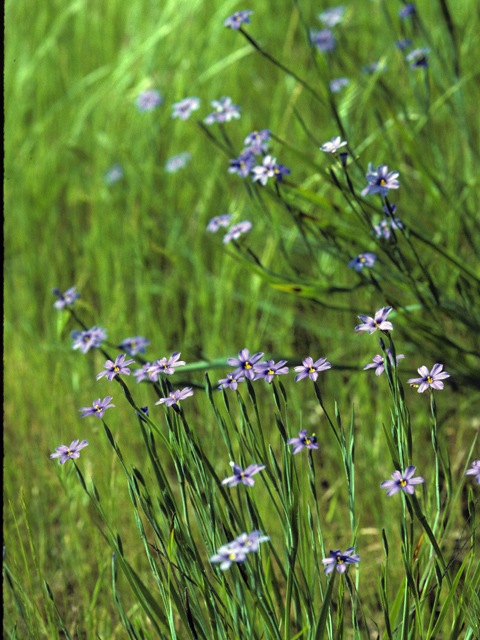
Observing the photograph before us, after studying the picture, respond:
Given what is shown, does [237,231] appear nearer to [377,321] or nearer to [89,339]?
[89,339]

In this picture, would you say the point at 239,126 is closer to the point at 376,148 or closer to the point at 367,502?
the point at 376,148

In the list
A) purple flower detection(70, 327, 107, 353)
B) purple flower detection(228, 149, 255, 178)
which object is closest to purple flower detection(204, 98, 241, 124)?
purple flower detection(228, 149, 255, 178)

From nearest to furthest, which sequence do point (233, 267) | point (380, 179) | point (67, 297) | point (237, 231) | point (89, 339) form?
point (380, 179)
point (89, 339)
point (67, 297)
point (237, 231)
point (233, 267)

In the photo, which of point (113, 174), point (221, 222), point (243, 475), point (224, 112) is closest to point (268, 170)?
point (221, 222)

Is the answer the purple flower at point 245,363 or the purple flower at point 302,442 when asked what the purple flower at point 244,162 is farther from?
the purple flower at point 302,442

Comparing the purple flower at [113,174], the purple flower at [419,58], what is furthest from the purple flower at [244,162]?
the purple flower at [113,174]
